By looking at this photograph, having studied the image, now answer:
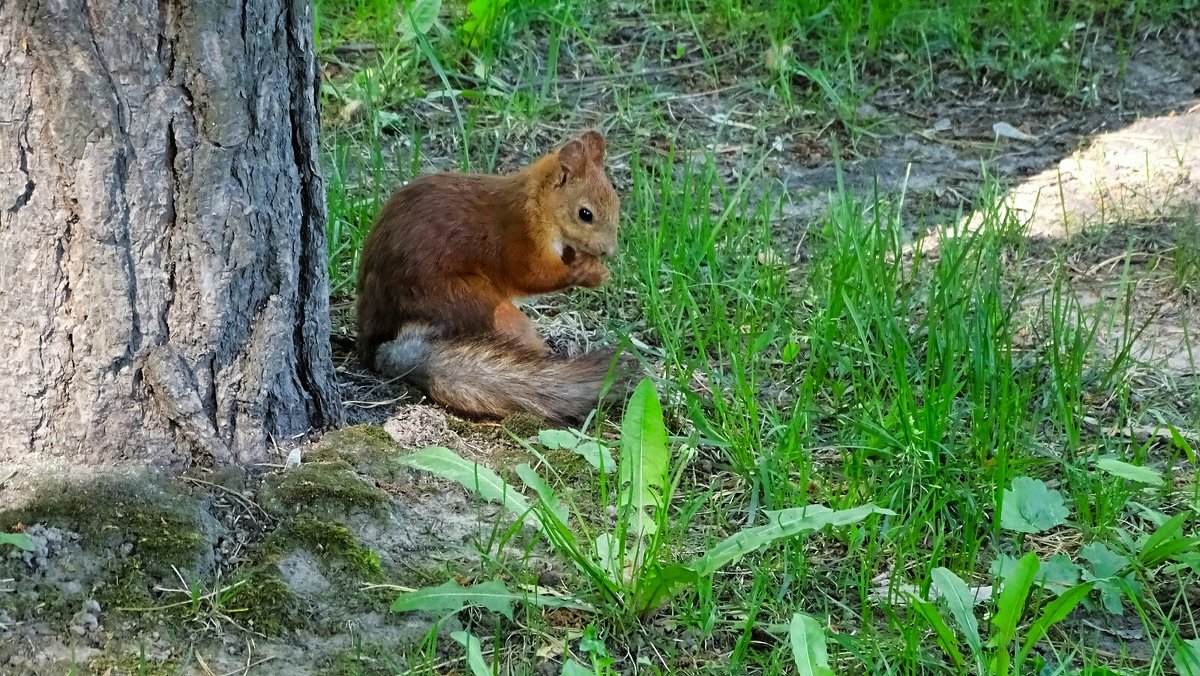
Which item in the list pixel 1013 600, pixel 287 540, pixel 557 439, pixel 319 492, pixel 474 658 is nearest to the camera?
pixel 474 658

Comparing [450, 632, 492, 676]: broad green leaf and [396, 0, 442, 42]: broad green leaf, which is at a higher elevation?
[396, 0, 442, 42]: broad green leaf

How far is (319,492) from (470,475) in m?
0.33

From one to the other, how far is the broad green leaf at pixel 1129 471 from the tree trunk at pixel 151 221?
5.44 feet

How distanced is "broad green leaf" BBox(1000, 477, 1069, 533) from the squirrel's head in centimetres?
145

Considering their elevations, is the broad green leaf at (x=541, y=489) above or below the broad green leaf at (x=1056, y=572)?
above

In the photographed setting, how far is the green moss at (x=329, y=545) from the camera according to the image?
7.63 ft

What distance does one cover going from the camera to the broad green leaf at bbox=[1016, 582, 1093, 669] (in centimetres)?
208

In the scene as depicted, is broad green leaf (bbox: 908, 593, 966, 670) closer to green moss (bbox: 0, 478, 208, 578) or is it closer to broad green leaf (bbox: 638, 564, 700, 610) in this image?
broad green leaf (bbox: 638, 564, 700, 610)

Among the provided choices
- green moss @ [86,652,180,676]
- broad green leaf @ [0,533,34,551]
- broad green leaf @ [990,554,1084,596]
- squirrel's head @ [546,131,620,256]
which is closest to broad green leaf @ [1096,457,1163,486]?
broad green leaf @ [990,554,1084,596]

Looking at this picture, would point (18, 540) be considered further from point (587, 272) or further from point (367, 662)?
point (587, 272)

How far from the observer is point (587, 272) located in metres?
3.50

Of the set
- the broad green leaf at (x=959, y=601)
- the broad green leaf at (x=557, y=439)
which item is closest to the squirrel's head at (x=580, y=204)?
the broad green leaf at (x=557, y=439)

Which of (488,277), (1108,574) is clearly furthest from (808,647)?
(488,277)

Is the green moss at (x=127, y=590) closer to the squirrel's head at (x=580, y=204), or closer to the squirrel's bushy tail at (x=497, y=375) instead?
the squirrel's bushy tail at (x=497, y=375)
